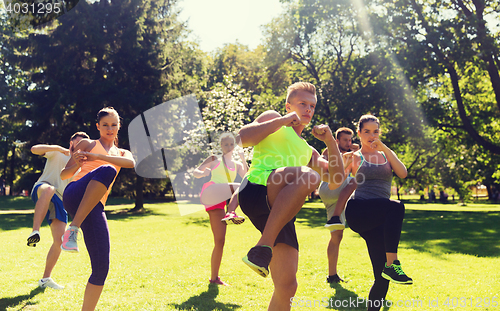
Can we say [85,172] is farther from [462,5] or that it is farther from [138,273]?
[462,5]

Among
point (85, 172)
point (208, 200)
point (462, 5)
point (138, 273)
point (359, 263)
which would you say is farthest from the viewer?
point (462, 5)

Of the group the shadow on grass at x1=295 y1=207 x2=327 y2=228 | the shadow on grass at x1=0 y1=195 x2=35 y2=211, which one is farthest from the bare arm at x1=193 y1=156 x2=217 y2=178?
the shadow on grass at x1=0 y1=195 x2=35 y2=211

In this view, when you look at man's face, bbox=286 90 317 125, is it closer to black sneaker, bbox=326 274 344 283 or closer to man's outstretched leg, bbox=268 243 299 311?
man's outstretched leg, bbox=268 243 299 311

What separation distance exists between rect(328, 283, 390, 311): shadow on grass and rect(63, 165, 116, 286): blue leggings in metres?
3.25

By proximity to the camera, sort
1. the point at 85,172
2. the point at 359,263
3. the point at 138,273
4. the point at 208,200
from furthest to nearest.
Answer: the point at 359,263 < the point at 138,273 < the point at 208,200 < the point at 85,172

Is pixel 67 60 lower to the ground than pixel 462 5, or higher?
lower

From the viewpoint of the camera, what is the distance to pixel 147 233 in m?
13.6

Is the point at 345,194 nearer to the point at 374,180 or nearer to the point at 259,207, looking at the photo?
the point at 374,180

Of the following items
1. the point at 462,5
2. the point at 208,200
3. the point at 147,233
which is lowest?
the point at 147,233

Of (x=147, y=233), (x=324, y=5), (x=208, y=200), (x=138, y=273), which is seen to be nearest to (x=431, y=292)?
(x=208, y=200)

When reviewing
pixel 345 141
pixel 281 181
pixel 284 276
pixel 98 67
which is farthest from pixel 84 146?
pixel 98 67

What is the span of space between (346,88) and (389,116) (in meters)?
3.96

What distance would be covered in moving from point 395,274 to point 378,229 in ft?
1.76

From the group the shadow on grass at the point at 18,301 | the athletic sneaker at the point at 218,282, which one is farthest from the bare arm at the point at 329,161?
the shadow on grass at the point at 18,301
